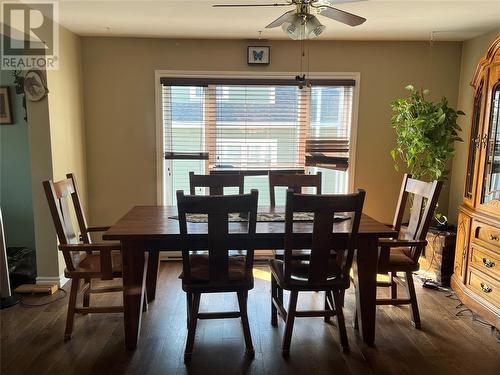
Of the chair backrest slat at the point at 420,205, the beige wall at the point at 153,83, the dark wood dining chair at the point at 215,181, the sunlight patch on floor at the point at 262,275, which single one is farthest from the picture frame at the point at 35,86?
the chair backrest slat at the point at 420,205

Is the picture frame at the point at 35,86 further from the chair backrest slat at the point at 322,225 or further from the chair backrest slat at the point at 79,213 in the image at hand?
the chair backrest slat at the point at 322,225

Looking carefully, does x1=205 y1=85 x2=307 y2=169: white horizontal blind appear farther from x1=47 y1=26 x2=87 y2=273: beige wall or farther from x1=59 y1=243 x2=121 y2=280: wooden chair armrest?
x1=59 y1=243 x2=121 y2=280: wooden chair armrest

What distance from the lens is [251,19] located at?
3064 mm

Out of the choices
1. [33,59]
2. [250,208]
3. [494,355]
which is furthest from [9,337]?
[494,355]

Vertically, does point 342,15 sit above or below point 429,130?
above

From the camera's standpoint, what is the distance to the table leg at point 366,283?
7.43 feet

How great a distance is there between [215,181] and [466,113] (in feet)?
8.72

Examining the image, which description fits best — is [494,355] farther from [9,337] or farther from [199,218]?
[9,337]

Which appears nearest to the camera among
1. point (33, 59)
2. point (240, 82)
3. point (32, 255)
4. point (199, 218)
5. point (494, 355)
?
point (494, 355)

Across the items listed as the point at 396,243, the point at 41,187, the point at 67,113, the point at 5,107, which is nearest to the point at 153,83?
the point at 67,113

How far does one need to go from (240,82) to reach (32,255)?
2.64m

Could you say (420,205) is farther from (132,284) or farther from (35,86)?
(35,86)

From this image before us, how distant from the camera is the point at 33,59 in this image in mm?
2928

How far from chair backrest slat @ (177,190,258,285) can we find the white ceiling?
162 centimetres
